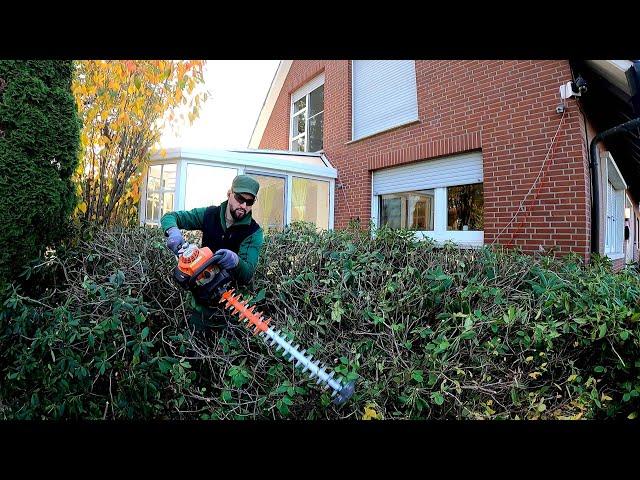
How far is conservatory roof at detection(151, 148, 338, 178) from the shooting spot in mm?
7238

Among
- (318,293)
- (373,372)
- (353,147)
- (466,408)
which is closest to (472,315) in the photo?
(466,408)

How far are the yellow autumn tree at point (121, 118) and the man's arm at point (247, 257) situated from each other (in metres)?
1.82

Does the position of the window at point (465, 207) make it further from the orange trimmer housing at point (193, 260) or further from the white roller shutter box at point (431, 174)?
the orange trimmer housing at point (193, 260)

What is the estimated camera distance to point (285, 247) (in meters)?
3.25

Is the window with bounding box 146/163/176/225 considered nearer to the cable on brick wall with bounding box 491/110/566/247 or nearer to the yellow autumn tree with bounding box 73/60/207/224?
the yellow autumn tree with bounding box 73/60/207/224

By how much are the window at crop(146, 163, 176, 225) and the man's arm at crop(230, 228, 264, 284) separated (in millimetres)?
5483

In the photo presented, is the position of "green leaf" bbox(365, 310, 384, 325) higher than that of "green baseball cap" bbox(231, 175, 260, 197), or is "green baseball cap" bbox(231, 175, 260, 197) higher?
"green baseball cap" bbox(231, 175, 260, 197)

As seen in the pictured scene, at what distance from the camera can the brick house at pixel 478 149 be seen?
4977 mm

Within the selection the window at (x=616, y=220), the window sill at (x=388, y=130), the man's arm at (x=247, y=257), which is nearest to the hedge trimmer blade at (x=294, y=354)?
the man's arm at (x=247, y=257)

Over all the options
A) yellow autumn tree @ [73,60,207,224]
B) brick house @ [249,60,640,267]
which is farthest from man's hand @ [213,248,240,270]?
brick house @ [249,60,640,267]

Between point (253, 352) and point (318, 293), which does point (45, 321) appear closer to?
point (253, 352)

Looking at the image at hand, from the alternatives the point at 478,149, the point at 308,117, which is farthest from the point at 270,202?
the point at 478,149

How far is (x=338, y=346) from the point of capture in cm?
231
